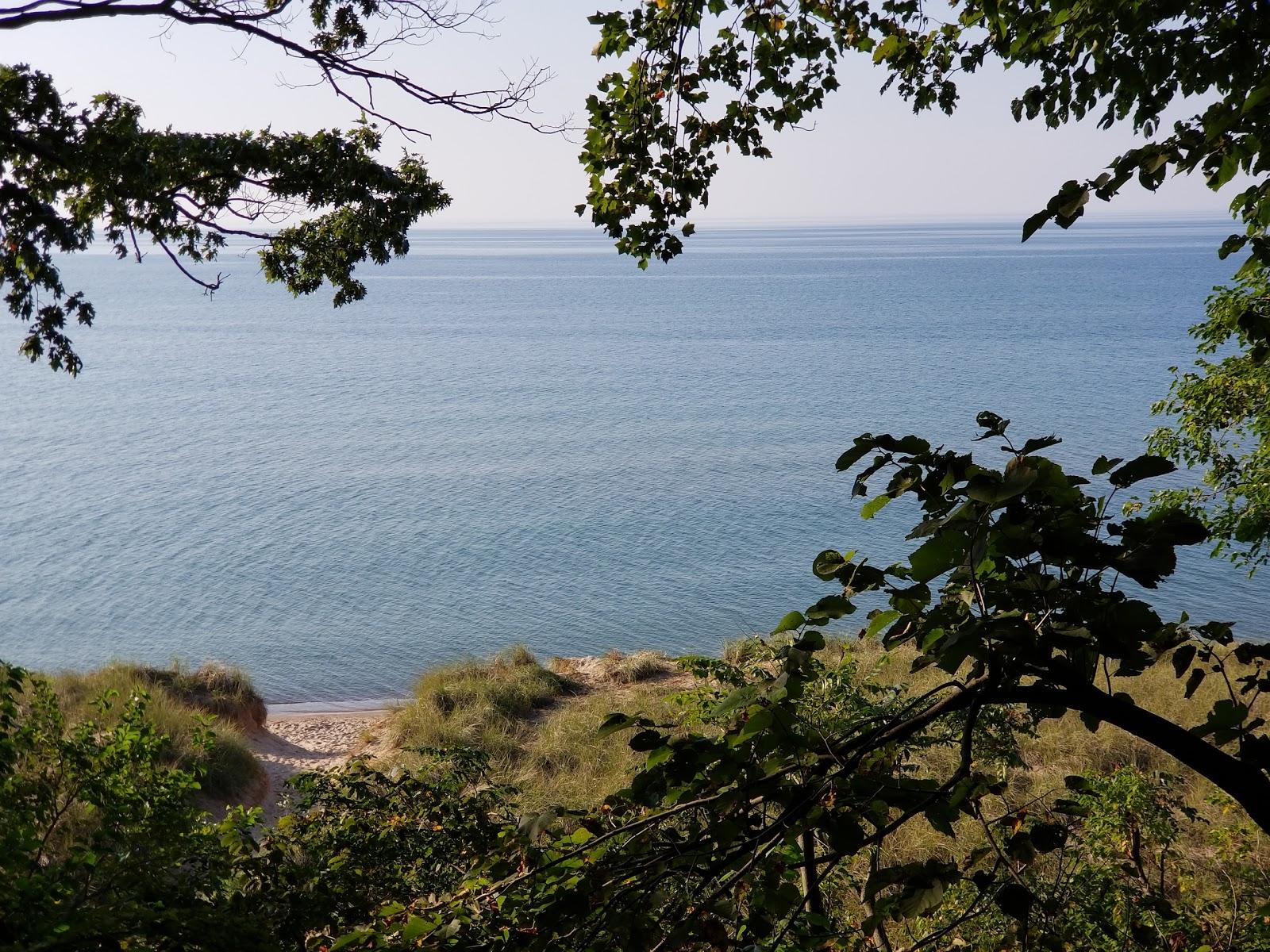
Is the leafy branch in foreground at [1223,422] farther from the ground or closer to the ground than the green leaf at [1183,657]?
closer to the ground

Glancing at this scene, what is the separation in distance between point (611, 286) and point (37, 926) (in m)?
118

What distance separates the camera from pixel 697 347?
222 ft

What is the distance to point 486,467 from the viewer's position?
38.8 m

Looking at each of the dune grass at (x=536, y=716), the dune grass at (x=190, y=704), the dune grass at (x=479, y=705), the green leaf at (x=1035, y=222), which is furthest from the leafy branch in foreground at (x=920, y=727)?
the dune grass at (x=479, y=705)

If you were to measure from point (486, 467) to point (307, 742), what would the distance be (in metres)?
22.7

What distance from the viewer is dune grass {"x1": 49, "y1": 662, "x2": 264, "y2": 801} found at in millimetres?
12844

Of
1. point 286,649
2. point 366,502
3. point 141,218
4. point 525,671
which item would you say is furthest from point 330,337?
point 141,218

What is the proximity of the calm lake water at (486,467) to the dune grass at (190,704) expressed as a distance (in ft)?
14.3

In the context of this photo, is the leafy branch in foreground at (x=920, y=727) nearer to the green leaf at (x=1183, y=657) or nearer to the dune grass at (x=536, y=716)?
the green leaf at (x=1183, y=657)

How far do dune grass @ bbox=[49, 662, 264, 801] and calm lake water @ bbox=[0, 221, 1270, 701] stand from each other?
436cm

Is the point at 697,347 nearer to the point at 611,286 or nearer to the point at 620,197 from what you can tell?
the point at 611,286

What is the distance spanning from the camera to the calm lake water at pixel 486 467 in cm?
2464

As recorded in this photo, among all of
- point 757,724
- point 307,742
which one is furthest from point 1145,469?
point 307,742

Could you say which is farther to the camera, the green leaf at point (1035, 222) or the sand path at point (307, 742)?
the sand path at point (307, 742)
